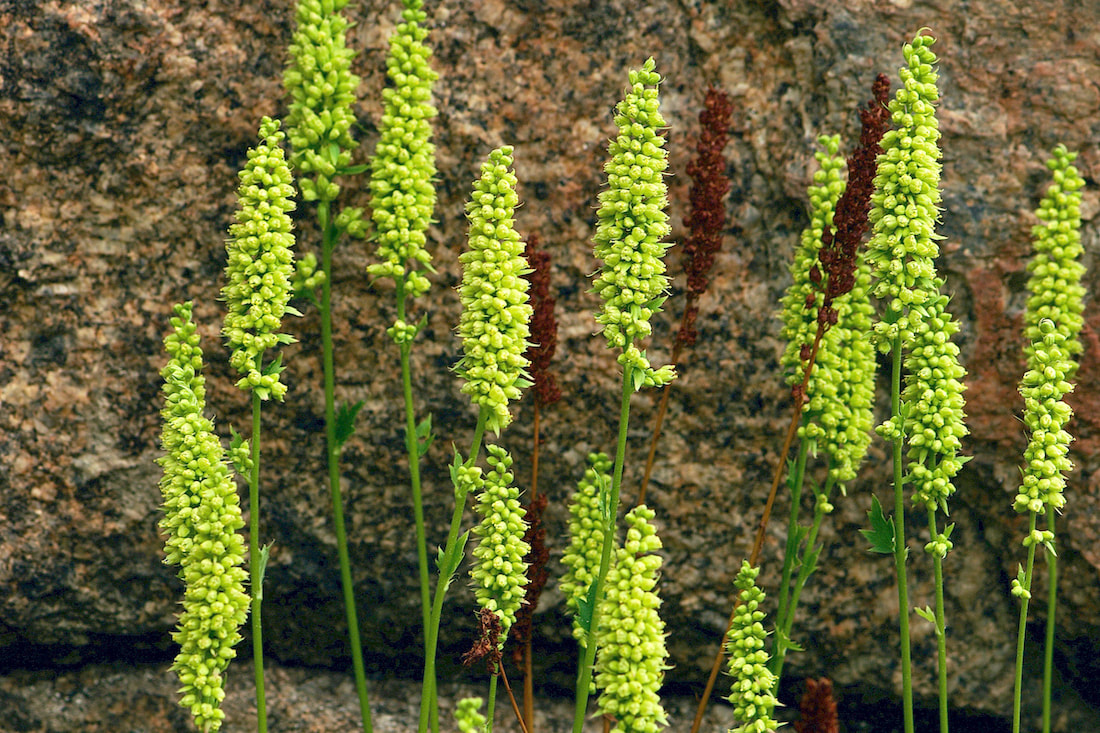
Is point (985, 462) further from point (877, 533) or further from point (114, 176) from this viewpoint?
point (114, 176)

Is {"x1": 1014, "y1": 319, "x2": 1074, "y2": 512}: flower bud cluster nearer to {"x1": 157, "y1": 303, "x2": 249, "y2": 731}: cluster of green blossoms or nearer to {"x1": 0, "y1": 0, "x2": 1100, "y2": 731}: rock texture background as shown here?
{"x1": 0, "y1": 0, "x2": 1100, "y2": 731}: rock texture background

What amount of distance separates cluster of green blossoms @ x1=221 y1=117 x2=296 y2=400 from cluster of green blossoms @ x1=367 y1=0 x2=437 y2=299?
287 mm

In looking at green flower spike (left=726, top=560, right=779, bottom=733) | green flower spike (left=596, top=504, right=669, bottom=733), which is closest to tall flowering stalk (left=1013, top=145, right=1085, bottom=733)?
green flower spike (left=726, top=560, right=779, bottom=733)

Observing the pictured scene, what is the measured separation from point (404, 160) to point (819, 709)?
80.6 inches

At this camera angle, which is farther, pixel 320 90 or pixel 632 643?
pixel 320 90

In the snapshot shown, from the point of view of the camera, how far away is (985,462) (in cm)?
444

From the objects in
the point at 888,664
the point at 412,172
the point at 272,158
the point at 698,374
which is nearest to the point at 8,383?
the point at 272,158

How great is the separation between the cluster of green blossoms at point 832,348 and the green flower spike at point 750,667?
2.61ft

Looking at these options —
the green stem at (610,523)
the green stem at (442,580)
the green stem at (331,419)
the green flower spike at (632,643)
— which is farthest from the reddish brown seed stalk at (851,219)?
the green stem at (331,419)

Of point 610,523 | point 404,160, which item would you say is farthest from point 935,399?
point 404,160

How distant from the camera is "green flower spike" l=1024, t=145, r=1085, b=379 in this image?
380cm

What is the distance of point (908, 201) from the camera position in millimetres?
3295

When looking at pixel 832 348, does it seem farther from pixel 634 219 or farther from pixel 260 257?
pixel 260 257

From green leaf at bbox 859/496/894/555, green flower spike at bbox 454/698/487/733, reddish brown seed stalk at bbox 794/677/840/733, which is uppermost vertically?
green leaf at bbox 859/496/894/555
